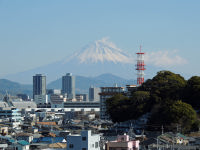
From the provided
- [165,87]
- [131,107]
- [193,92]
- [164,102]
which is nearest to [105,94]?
[131,107]

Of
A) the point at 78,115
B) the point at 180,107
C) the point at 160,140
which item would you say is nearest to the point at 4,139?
the point at 160,140

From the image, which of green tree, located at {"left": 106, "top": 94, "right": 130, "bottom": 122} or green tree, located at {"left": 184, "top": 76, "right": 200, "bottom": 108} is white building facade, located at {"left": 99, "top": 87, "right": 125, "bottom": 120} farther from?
green tree, located at {"left": 184, "top": 76, "right": 200, "bottom": 108}

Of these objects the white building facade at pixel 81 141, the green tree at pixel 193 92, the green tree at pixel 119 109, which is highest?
the green tree at pixel 193 92

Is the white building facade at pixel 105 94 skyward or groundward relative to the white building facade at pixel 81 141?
skyward

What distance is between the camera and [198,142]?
4012 cm

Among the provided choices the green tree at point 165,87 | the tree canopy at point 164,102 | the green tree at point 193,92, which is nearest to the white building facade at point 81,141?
the tree canopy at point 164,102

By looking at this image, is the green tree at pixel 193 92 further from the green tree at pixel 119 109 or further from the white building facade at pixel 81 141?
the white building facade at pixel 81 141

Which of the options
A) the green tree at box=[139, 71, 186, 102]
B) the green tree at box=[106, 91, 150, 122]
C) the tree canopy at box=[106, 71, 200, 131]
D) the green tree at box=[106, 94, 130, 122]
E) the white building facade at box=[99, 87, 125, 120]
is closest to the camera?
the tree canopy at box=[106, 71, 200, 131]

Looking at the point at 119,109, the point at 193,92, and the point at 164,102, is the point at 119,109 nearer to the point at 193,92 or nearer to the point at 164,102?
the point at 164,102

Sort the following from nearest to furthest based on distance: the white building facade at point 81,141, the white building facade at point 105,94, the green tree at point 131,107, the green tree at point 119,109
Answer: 1. the white building facade at point 81,141
2. the green tree at point 131,107
3. the green tree at point 119,109
4. the white building facade at point 105,94

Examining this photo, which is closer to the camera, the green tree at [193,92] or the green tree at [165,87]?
the green tree at [193,92]

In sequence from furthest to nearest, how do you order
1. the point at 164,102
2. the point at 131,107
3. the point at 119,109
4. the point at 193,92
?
1. the point at 119,109
2. the point at 131,107
3. the point at 193,92
4. the point at 164,102

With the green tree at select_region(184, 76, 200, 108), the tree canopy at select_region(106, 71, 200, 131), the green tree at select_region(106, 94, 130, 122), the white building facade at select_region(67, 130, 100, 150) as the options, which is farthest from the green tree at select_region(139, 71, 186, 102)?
the white building facade at select_region(67, 130, 100, 150)

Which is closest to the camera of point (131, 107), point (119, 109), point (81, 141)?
point (81, 141)
